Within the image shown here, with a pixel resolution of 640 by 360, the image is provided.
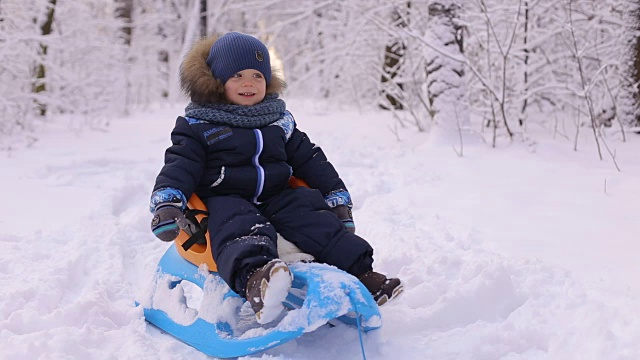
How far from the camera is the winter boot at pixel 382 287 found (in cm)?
216

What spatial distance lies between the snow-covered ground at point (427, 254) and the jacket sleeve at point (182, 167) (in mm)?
512

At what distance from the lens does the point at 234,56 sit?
2.60m

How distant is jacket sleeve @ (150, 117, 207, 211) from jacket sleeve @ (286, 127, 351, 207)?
42cm

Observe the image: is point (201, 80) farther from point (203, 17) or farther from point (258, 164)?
point (203, 17)

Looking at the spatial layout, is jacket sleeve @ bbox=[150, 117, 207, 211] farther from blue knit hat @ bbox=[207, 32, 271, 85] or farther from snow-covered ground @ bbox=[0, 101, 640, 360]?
snow-covered ground @ bbox=[0, 101, 640, 360]

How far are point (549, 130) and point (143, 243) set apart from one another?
13.9ft

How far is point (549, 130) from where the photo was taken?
6137 millimetres

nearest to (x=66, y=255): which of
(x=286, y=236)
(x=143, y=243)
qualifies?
(x=143, y=243)

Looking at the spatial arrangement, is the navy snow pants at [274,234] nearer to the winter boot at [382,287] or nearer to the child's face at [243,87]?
the winter boot at [382,287]

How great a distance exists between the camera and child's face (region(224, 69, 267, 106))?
2.60 m

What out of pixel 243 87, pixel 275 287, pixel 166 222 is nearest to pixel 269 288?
pixel 275 287

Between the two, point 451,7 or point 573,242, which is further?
point 451,7

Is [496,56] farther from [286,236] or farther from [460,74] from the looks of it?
[286,236]

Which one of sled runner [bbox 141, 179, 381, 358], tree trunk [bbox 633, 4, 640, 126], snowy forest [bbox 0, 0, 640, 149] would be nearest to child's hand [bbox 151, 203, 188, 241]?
sled runner [bbox 141, 179, 381, 358]
